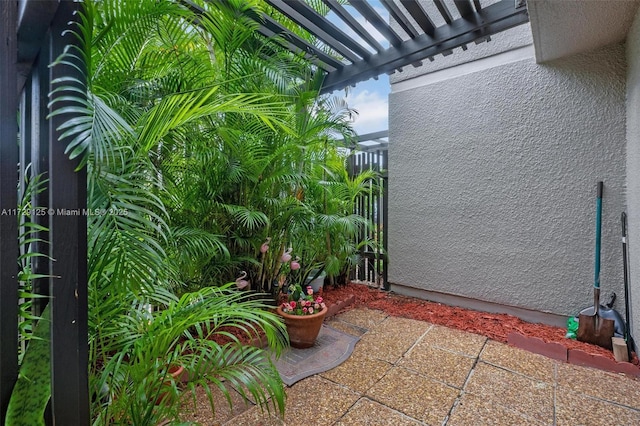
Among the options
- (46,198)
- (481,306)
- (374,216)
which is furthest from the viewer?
(374,216)

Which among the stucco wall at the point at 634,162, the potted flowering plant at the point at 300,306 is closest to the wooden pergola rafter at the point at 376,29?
the stucco wall at the point at 634,162

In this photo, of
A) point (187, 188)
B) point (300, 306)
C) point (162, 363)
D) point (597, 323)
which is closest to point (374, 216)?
point (300, 306)

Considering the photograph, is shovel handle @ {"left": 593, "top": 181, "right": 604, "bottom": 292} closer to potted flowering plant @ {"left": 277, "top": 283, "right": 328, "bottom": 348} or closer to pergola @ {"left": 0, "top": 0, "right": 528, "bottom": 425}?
potted flowering plant @ {"left": 277, "top": 283, "right": 328, "bottom": 348}

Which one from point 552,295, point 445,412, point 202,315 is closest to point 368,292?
point 552,295

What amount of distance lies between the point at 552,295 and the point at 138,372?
10.6 feet

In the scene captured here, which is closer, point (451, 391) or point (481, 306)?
point (451, 391)

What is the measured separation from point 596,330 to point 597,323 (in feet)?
0.18

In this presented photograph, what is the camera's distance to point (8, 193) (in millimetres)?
803

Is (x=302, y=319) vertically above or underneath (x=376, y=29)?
underneath

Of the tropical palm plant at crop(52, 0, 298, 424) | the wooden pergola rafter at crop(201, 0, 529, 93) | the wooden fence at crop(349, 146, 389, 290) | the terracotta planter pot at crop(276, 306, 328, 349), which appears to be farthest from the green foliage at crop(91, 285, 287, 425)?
the wooden fence at crop(349, 146, 389, 290)

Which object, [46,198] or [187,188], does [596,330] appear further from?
[46,198]

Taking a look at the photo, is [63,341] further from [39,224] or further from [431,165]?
[431,165]

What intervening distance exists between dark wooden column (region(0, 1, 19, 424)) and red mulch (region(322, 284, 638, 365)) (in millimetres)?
2588

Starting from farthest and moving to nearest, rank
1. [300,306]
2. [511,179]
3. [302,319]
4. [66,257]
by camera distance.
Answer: [511,179] < [300,306] < [302,319] < [66,257]
